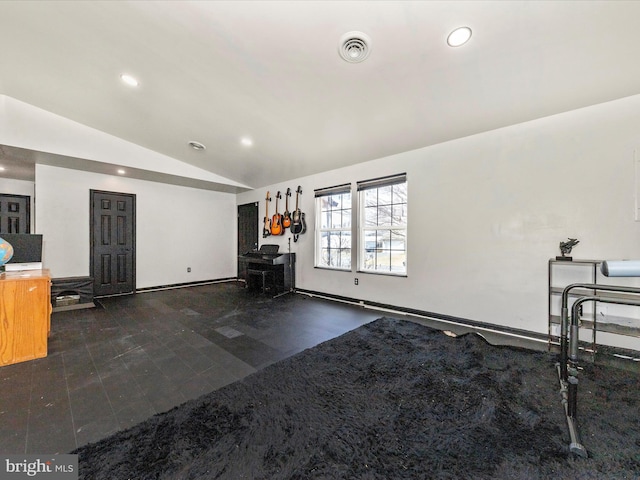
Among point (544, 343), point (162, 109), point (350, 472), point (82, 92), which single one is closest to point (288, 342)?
point (350, 472)

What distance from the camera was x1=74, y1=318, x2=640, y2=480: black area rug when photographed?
120cm

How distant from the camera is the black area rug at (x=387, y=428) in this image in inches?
47.3

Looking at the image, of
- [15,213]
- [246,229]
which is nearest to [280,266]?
[246,229]

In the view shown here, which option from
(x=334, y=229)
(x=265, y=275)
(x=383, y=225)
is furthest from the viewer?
(x=265, y=275)

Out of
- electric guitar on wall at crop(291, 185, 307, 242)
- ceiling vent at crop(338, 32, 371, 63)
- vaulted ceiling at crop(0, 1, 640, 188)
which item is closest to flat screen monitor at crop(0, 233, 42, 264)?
vaulted ceiling at crop(0, 1, 640, 188)

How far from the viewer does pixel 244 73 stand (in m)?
2.45

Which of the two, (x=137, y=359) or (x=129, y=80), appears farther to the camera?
(x=129, y=80)

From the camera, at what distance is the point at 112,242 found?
501cm

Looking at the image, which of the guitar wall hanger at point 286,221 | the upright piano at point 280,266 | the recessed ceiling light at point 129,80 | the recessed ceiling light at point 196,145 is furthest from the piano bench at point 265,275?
the recessed ceiling light at point 129,80

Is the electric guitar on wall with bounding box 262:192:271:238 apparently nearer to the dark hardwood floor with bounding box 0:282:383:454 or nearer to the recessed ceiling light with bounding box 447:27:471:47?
the dark hardwood floor with bounding box 0:282:383:454

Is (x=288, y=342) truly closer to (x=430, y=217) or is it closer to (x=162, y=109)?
(x=430, y=217)

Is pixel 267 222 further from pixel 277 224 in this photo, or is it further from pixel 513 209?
pixel 513 209

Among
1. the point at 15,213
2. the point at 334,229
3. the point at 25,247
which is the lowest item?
the point at 25,247

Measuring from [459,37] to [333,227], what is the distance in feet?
10.9
